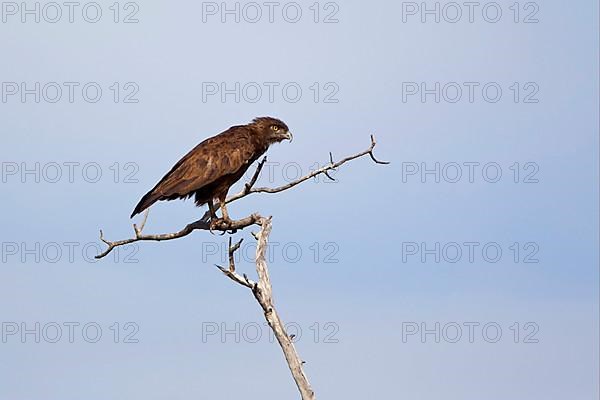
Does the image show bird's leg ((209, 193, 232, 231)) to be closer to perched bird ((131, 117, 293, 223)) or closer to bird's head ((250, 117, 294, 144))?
perched bird ((131, 117, 293, 223))

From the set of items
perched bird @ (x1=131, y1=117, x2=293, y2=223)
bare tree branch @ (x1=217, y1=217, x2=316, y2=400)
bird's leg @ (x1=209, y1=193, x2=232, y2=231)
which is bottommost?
bare tree branch @ (x1=217, y1=217, x2=316, y2=400)

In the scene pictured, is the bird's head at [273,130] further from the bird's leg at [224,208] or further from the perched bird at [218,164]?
the bird's leg at [224,208]

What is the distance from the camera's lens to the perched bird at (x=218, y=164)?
1523cm

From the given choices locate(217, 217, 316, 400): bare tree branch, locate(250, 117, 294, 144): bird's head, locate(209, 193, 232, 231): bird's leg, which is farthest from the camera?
locate(250, 117, 294, 144): bird's head

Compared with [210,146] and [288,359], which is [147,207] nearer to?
[210,146]

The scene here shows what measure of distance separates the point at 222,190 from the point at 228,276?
2388 mm

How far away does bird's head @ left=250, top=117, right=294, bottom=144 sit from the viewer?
52.7ft

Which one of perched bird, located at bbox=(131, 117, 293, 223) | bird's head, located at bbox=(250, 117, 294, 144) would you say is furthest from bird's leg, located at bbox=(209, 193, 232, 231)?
bird's head, located at bbox=(250, 117, 294, 144)

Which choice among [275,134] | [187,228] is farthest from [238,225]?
[275,134]

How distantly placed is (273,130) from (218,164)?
1.07m

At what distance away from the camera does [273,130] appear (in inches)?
632

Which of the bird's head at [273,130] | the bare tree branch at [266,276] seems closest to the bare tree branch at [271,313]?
the bare tree branch at [266,276]

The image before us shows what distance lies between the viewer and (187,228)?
14641mm

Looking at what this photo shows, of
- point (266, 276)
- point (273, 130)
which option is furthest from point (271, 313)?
point (273, 130)
